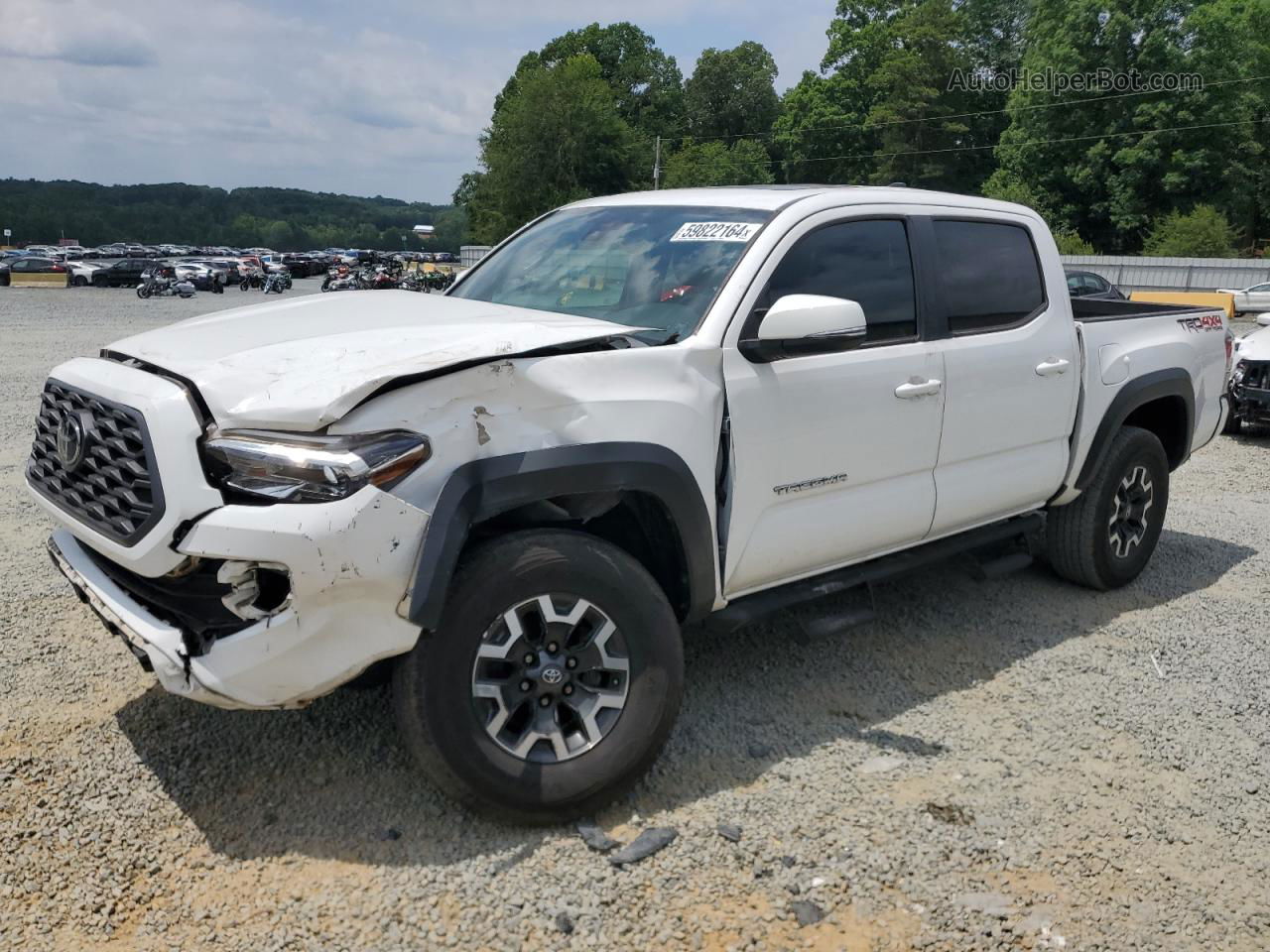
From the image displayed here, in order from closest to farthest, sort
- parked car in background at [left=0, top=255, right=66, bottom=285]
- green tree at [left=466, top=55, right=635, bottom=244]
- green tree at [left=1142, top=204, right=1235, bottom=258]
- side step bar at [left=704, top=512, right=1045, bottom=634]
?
side step bar at [left=704, top=512, right=1045, bottom=634], green tree at [left=1142, top=204, right=1235, bottom=258], parked car in background at [left=0, top=255, right=66, bottom=285], green tree at [left=466, top=55, right=635, bottom=244]

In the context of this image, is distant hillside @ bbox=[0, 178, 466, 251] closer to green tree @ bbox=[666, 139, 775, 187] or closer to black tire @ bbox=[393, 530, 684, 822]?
green tree @ bbox=[666, 139, 775, 187]

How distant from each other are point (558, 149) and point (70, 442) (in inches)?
2721

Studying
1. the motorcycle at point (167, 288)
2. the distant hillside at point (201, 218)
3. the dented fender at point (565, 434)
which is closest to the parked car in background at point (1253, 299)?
the dented fender at point (565, 434)

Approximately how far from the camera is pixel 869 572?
4227 millimetres

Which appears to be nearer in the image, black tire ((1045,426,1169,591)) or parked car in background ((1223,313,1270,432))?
black tire ((1045,426,1169,591))

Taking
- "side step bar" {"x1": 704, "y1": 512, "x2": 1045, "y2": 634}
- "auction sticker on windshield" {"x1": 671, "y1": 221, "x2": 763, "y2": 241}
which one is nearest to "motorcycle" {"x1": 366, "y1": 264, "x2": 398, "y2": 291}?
"side step bar" {"x1": 704, "y1": 512, "x2": 1045, "y2": 634}

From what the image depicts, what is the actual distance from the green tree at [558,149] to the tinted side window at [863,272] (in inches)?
2581

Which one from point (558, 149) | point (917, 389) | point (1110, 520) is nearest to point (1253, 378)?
point (1110, 520)

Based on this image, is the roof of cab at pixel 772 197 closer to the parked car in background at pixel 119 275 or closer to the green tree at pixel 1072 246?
the green tree at pixel 1072 246

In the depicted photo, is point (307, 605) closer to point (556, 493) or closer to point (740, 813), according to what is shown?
point (556, 493)

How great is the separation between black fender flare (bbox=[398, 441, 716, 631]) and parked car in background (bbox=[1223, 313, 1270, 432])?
333 inches

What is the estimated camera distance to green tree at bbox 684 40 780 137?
90312mm

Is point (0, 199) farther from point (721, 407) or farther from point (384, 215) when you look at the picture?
point (721, 407)

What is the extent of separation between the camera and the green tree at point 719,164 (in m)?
76.4
